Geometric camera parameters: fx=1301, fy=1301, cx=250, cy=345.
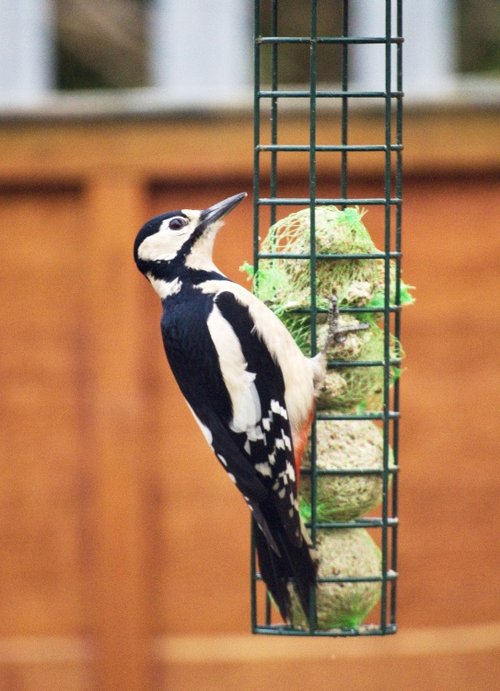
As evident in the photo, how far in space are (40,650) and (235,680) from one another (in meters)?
0.88

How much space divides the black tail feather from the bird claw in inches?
19.4

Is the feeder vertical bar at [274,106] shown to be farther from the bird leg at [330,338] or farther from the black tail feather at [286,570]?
the black tail feather at [286,570]

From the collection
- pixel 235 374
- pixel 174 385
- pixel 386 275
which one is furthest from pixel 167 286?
pixel 174 385

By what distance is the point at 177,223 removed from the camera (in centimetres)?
344

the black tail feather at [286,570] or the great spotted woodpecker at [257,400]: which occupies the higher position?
the great spotted woodpecker at [257,400]

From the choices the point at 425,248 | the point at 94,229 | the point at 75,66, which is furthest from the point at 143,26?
the point at 425,248

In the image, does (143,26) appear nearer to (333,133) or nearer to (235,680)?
(333,133)

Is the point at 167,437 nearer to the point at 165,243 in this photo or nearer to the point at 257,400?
the point at 165,243

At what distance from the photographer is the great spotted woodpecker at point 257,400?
3168 millimetres

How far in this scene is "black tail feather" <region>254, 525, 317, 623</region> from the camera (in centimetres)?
317

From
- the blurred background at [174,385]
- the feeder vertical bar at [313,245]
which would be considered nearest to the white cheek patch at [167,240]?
the feeder vertical bar at [313,245]

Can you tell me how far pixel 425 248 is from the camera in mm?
5520

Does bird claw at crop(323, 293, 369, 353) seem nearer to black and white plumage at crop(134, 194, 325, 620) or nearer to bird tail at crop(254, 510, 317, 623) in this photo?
black and white plumage at crop(134, 194, 325, 620)

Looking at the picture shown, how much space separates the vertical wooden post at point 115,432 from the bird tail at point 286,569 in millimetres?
2318
